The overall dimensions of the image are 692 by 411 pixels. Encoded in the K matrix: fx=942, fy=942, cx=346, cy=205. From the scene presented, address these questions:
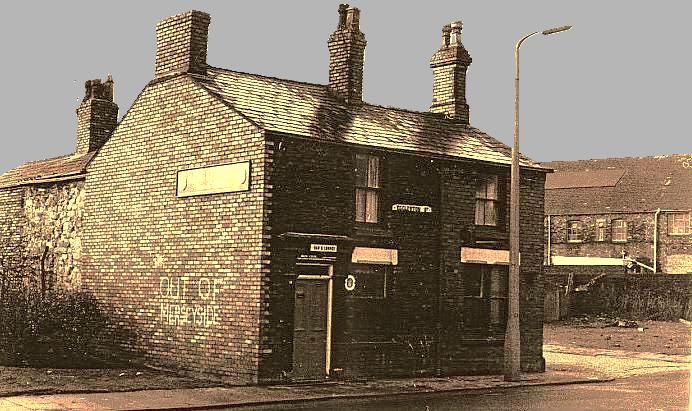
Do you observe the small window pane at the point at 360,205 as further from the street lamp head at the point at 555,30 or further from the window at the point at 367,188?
the street lamp head at the point at 555,30

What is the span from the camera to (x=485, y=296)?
2316 cm

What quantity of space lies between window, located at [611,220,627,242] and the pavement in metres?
28.0

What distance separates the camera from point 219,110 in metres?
20.2

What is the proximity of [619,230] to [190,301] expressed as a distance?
1562 inches

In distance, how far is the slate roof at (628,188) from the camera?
5388cm

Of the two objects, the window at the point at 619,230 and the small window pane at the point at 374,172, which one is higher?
the window at the point at 619,230

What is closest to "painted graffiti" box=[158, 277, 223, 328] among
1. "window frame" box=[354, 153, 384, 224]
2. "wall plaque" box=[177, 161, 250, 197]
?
"wall plaque" box=[177, 161, 250, 197]

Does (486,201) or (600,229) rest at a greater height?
(600,229)

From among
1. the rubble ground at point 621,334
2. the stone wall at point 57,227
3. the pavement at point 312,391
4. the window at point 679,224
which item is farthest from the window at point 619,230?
the stone wall at point 57,227

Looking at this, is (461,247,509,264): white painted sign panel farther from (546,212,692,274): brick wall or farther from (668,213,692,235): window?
(668,213,692,235): window

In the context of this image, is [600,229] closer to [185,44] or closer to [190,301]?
[185,44]

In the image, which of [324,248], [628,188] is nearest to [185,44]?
[324,248]

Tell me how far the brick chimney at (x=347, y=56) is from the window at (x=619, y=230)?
35.0m

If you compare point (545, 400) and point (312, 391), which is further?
point (312, 391)
